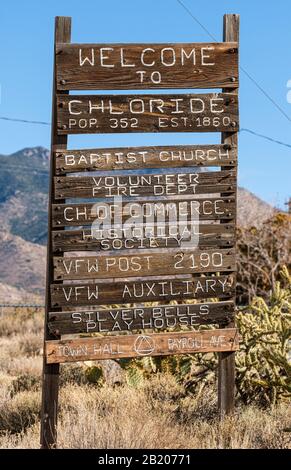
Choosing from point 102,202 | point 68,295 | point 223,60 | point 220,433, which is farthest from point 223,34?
point 220,433

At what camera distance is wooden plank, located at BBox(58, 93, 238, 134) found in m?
7.28

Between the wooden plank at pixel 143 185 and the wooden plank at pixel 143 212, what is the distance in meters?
0.08

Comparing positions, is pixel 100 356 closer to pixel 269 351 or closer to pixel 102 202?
pixel 102 202

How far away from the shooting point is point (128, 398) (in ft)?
26.9

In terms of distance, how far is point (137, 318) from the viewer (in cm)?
735

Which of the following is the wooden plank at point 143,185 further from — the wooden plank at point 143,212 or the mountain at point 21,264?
the mountain at point 21,264

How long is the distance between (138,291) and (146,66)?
2064 millimetres

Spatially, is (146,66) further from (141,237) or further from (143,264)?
(143,264)

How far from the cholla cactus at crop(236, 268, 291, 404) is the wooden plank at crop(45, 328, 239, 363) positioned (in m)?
0.75

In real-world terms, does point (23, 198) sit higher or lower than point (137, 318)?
higher

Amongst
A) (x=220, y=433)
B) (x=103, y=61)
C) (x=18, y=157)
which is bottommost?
(x=220, y=433)

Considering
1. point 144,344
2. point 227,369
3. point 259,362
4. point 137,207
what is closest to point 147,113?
point 137,207

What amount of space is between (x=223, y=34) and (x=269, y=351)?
316 centimetres

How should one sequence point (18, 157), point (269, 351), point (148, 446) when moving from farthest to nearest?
point (18, 157) < point (269, 351) < point (148, 446)
